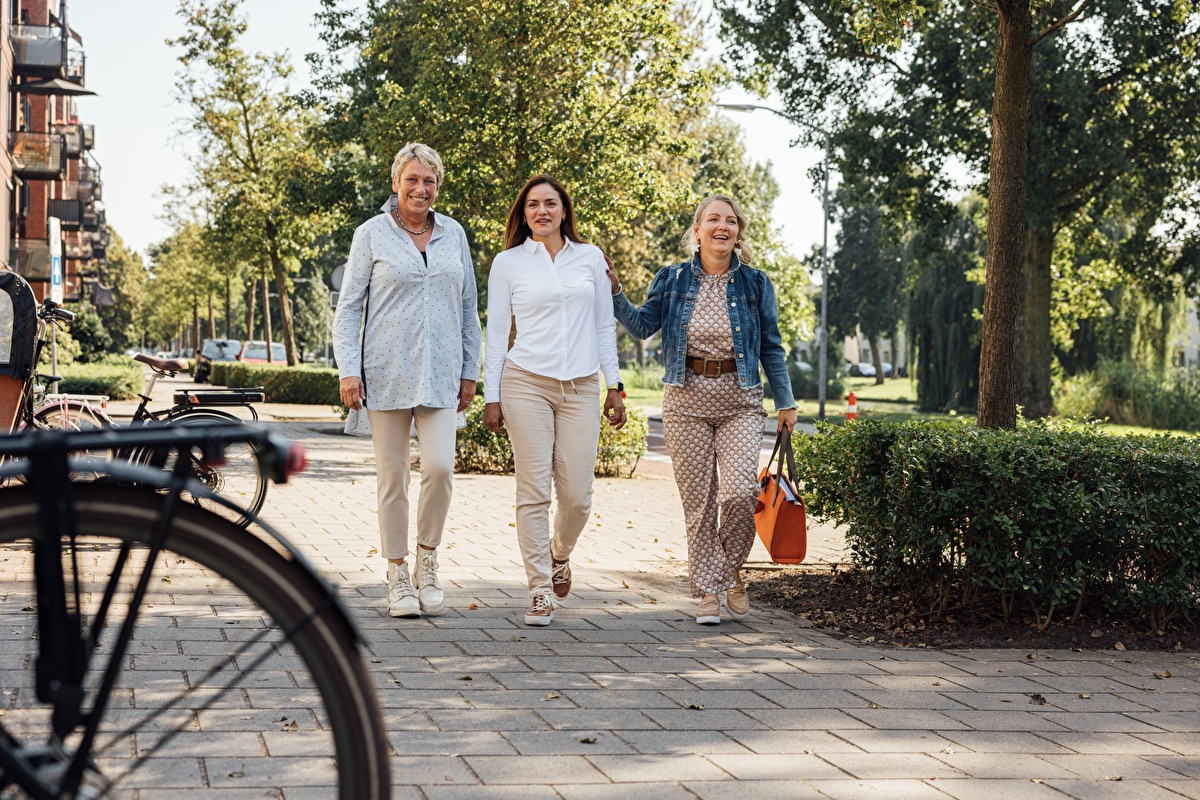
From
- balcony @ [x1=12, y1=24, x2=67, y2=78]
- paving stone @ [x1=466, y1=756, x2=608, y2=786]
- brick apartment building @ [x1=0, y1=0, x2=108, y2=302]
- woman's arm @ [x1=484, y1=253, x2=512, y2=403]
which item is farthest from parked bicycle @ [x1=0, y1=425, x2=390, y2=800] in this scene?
balcony @ [x1=12, y1=24, x2=67, y2=78]

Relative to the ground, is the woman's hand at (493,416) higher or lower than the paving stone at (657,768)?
higher

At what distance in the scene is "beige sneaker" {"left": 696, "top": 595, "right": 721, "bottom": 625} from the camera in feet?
20.3

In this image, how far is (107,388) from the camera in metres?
29.4

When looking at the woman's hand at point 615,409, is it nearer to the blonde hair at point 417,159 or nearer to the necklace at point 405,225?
the necklace at point 405,225

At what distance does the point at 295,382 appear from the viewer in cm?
3275

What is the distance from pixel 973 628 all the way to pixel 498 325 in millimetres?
2584

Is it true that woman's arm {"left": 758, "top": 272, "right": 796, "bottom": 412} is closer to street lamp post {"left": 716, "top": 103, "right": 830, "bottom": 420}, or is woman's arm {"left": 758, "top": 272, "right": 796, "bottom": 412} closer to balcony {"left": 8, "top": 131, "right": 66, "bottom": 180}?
street lamp post {"left": 716, "top": 103, "right": 830, "bottom": 420}

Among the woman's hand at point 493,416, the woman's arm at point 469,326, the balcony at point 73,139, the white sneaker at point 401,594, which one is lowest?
the white sneaker at point 401,594


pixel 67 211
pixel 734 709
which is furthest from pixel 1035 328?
pixel 67 211

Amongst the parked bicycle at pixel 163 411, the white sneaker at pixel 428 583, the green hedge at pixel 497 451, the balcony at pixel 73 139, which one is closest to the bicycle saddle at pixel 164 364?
the parked bicycle at pixel 163 411

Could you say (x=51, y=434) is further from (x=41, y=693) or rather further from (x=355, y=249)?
(x=355, y=249)

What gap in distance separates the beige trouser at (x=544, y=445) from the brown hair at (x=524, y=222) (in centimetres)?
62

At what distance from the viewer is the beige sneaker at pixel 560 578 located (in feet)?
21.2

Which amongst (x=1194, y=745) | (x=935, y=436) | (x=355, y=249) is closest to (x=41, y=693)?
(x=1194, y=745)
